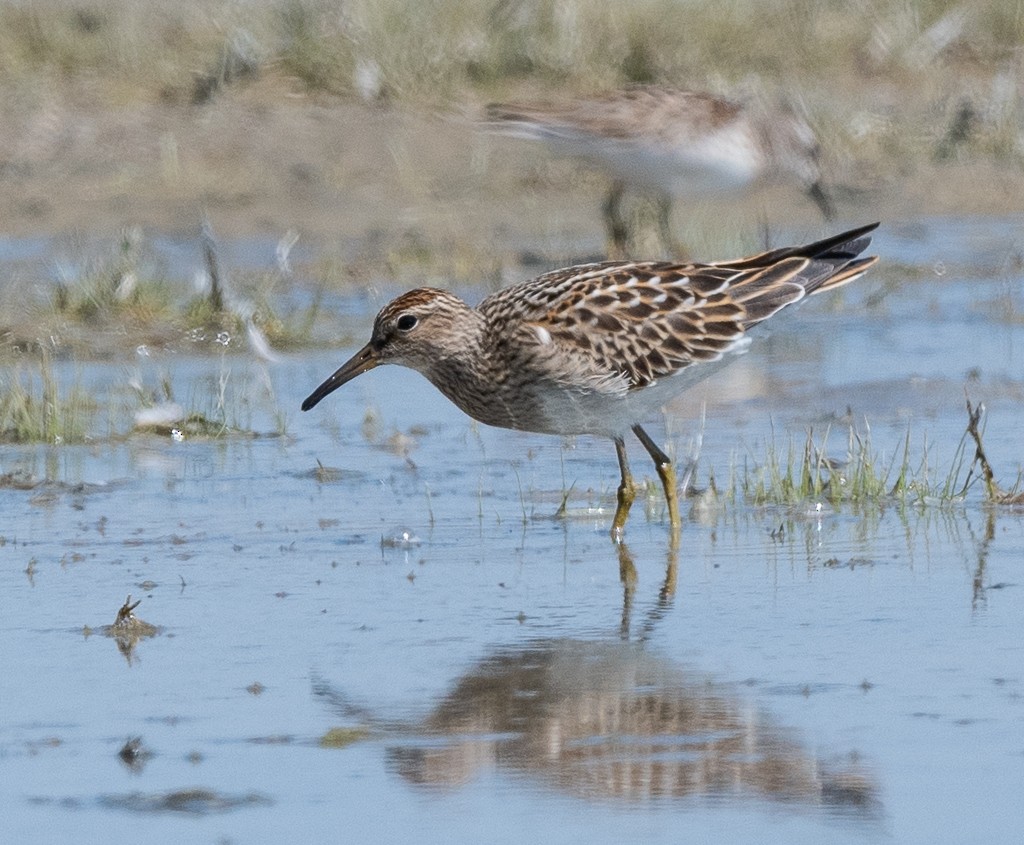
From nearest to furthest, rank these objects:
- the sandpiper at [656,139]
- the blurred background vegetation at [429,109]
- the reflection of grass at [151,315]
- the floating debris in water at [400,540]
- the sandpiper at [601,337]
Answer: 1. the floating debris in water at [400,540]
2. the sandpiper at [601,337]
3. the reflection of grass at [151,315]
4. the sandpiper at [656,139]
5. the blurred background vegetation at [429,109]

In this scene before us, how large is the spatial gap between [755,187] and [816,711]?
31.1 feet

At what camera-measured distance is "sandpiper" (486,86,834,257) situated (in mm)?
13172

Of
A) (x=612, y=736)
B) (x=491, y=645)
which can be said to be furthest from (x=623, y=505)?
(x=612, y=736)

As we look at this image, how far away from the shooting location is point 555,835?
14.7 feet

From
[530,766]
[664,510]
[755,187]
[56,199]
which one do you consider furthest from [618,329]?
[56,199]

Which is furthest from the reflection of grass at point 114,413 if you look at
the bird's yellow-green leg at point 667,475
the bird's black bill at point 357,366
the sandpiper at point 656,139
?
the sandpiper at point 656,139

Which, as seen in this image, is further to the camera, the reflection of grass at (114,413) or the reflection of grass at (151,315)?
the reflection of grass at (151,315)

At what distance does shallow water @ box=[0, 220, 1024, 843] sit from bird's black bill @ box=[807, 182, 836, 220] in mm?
5046

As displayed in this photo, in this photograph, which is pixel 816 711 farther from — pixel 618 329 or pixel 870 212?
pixel 870 212

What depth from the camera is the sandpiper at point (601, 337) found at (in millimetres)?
7887

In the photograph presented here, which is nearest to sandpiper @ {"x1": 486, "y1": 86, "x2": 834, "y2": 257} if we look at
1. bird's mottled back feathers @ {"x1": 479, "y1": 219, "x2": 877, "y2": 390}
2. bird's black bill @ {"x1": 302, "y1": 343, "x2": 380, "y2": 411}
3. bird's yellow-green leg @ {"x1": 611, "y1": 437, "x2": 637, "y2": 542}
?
bird's mottled back feathers @ {"x1": 479, "y1": 219, "x2": 877, "y2": 390}

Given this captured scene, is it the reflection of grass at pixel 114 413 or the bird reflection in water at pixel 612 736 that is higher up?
the reflection of grass at pixel 114 413

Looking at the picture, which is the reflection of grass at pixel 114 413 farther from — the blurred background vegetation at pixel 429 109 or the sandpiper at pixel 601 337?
the blurred background vegetation at pixel 429 109

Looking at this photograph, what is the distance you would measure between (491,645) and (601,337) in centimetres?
217
